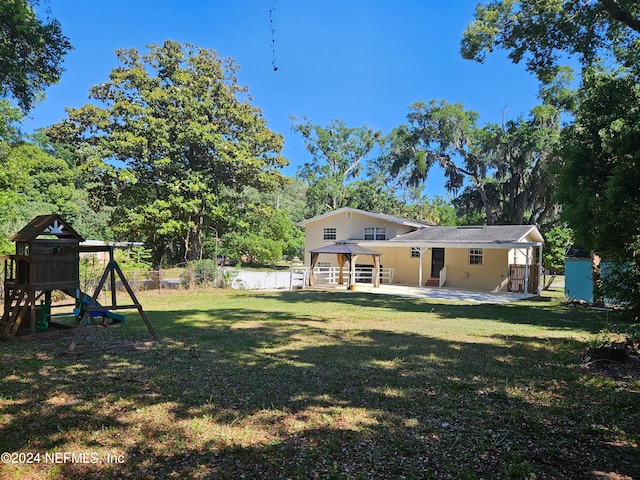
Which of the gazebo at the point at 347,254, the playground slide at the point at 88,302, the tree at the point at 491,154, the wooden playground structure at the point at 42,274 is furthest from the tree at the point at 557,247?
the wooden playground structure at the point at 42,274

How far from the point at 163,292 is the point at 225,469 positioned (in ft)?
53.0

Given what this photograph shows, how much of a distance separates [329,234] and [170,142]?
485 inches

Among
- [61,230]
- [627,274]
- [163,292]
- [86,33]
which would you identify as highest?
[86,33]

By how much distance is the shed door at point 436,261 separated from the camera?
2512 cm

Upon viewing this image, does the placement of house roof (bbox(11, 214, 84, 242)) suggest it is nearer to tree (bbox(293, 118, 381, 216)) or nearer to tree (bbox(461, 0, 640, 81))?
tree (bbox(461, 0, 640, 81))

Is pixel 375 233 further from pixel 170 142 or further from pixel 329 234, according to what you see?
pixel 170 142

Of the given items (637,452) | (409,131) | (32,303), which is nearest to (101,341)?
(32,303)

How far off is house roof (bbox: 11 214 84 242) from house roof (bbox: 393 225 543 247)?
720 inches

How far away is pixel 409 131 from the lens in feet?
118

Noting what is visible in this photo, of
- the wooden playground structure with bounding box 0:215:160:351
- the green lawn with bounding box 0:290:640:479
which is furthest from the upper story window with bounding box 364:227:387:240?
the wooden playground structure with bounding box 0:215:160:351

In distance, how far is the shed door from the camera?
2512cm

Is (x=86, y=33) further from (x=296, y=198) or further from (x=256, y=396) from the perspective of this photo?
(x=296, y=198)

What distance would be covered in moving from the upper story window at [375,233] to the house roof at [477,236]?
1.53m

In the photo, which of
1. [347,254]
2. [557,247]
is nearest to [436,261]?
[347,254]
